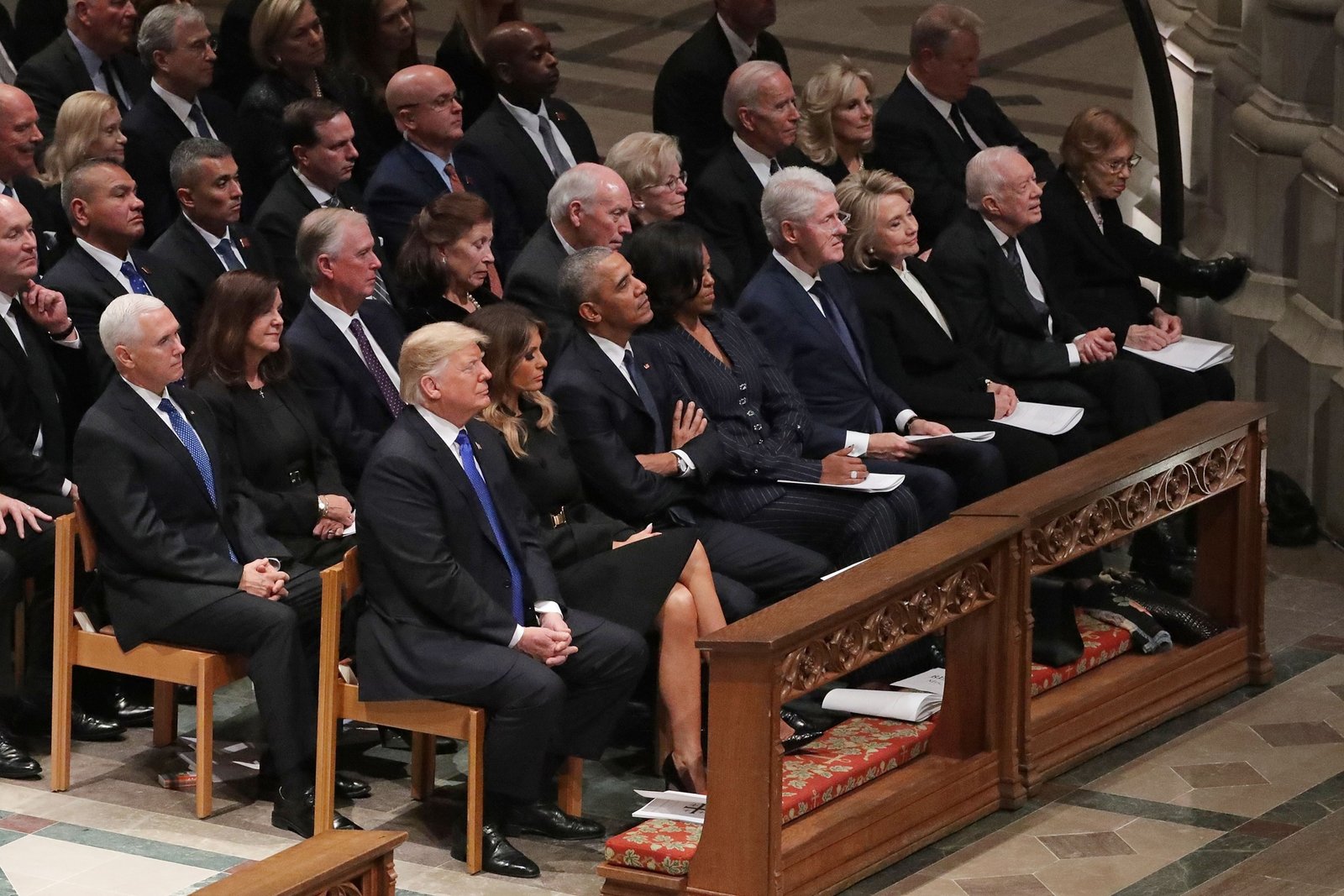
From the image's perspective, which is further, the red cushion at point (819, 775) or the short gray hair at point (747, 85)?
the short gray hair at point (747, 85)

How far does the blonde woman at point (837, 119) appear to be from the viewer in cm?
820

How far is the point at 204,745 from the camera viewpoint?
6.21 m

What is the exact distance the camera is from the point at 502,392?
640cm

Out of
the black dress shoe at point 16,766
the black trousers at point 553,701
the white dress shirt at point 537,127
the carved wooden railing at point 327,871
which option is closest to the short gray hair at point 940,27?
the white dress shirt at point 537,127

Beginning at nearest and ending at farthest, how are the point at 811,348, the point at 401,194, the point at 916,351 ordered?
the point at 811,348, the point at 916,351, the point at 401,194

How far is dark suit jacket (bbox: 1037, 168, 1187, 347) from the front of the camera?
331 inches

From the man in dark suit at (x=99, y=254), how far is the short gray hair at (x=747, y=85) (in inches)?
81.5

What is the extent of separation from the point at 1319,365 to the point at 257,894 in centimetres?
549

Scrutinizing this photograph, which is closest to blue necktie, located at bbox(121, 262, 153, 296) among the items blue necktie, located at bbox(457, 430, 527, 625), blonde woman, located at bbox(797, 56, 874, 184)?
blue necktie, located at bbox(457, 430, 527, 625)

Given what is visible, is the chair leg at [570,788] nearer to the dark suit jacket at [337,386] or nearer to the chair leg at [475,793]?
the chair leg at [475,793]

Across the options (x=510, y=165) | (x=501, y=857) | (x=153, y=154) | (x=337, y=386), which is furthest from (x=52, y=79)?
(x=501, y=857)

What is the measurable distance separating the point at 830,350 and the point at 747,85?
108cm

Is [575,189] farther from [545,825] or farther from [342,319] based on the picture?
[545,825]

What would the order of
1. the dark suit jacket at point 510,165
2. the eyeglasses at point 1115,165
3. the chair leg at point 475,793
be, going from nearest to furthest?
the chair leg at point 475,793 → the dark suit jacket at point 510,165 → the eyeglasses at point 1115,165
